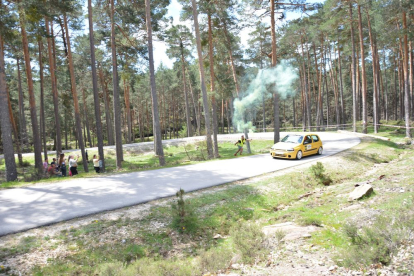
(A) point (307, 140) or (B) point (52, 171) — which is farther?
(B) point (52, 171)

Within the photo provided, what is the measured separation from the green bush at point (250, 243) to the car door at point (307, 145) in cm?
1062

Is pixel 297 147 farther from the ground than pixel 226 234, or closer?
farther from the ground

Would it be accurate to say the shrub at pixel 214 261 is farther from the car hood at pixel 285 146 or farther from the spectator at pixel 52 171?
the spectator at pixel 52 171

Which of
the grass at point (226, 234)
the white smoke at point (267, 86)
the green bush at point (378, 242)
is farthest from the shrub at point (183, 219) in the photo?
the white smoke at point (267, 86)

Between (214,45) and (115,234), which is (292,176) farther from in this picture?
(214,45)

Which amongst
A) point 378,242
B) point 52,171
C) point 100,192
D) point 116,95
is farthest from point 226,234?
point 116,95

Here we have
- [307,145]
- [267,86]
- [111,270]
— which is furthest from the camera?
[267,86]

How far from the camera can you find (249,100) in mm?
22219

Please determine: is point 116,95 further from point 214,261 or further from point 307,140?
point 214,261

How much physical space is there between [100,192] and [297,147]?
11047 millimetres

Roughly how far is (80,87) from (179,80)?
1947cm

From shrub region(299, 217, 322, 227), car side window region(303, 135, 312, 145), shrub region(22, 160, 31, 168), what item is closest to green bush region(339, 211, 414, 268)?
shrub region(299, 217, 322, 227)

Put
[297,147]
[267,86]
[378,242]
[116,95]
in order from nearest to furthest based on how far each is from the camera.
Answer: [378,242] → [297,147] → [116,95] → [267,86]

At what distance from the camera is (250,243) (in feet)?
16.4
